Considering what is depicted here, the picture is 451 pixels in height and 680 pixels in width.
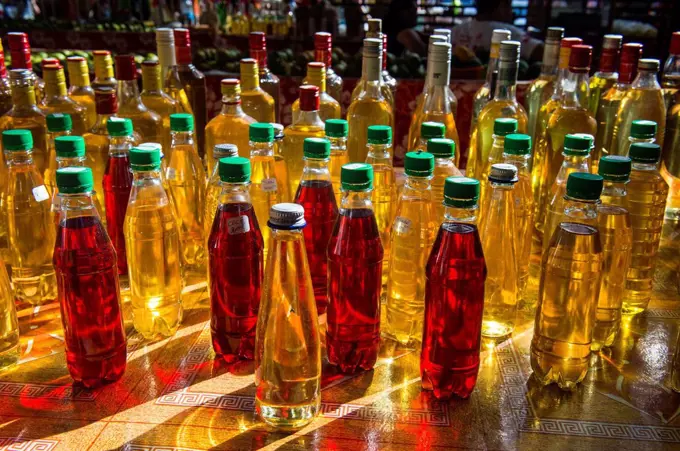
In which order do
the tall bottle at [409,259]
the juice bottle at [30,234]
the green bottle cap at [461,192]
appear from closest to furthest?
the green bottle cap at [461,192] < the tall bottle at [409,259] < the juice bottle at [30,234]

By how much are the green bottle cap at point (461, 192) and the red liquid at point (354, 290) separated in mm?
160

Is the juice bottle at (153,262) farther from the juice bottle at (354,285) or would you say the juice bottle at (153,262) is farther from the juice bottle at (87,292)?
the juice bottle at (354,285)

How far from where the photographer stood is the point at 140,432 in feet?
2.79

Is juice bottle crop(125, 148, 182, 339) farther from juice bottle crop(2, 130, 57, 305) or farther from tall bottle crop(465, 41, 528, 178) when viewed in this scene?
tall bottle crop(465, 41, 528, 178)

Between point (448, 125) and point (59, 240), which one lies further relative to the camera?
point (448, 125)

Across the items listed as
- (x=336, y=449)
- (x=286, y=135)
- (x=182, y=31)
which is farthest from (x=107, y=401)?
(x=182, y=31)

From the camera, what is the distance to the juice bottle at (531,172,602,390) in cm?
93

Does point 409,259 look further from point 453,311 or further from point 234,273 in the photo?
point 234,273

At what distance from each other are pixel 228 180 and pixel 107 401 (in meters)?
0.37

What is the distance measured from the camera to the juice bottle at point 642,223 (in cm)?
119

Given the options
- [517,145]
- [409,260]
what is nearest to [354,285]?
[409,260]

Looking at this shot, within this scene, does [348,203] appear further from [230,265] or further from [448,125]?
[448,125]

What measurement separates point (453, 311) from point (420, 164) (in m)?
0.22

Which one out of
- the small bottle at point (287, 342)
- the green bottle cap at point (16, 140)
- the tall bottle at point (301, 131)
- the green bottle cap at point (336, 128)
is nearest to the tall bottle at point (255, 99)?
the tall bottle at point (301, 131)
